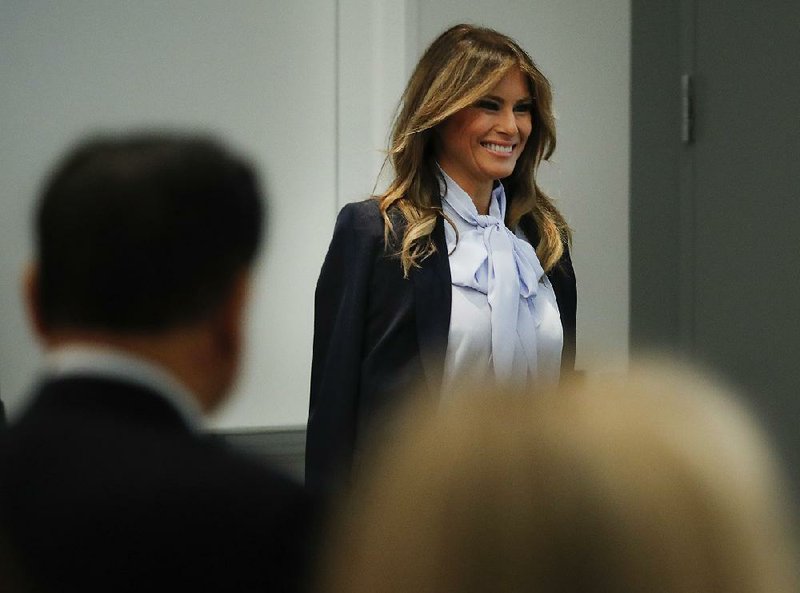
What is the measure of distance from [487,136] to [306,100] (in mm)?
1322

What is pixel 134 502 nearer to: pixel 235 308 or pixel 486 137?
pixel 235 308

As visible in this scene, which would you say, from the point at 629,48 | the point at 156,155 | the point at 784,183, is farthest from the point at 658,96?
the point at 156,155

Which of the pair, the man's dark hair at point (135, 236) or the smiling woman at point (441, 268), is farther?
the smiling woman at point (441, 268)

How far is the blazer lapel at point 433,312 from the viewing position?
2.40m

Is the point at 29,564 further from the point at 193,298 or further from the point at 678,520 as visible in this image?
the point at 678,520

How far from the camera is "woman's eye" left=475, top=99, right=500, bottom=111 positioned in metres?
2.55

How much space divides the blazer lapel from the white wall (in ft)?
4.01

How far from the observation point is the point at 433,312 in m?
2.42

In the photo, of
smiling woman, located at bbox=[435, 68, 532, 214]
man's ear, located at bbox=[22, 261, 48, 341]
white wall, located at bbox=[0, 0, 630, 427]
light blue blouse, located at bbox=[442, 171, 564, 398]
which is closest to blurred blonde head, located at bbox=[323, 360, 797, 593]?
man's ear, located at bbox=[22, 261, 48, 341]

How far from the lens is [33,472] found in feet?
2.79

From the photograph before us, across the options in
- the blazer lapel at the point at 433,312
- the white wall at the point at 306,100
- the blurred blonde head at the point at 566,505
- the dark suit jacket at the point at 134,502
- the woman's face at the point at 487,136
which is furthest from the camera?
the white wall at the point at 306,100

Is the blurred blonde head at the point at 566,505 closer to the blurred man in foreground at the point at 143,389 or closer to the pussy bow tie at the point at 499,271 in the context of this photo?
the blurred man in foreground at the point at 143,389

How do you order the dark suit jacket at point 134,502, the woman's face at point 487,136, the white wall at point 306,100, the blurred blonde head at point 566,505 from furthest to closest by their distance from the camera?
1. the white wall at point 306,100
2. the woman's face at point 487,136
3. the dark suit jacket at point 134,502
4. the blurred blonde head at point 566,505

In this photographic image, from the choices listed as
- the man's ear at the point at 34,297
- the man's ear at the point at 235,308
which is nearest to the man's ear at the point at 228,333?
the man's ear at the point at 235,308
